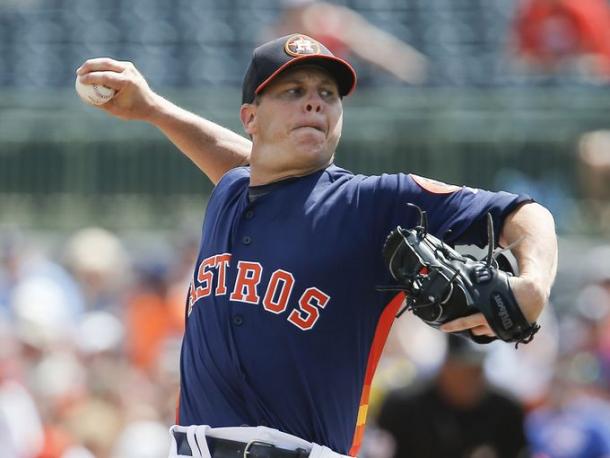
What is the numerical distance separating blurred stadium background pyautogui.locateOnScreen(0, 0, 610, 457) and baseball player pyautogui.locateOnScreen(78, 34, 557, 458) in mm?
3654

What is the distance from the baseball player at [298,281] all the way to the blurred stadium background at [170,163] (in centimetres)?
365

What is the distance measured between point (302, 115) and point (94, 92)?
85 centimetres

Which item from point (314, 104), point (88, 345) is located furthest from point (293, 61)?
point (88, 345)

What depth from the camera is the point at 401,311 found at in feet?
12.7

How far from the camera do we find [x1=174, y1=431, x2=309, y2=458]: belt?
12.8 feet

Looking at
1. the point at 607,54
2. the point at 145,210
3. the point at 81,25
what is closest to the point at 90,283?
the point at 145,210

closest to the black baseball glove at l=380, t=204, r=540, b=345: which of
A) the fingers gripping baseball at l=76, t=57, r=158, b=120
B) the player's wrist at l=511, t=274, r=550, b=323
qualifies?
the player's wrist at l=511, t=274, r=550, b=323

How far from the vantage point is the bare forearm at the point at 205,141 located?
479cm

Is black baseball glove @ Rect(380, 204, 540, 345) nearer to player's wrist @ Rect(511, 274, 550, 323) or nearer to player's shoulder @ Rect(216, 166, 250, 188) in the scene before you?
player's wrist @ Rect(511, 274, 550, 323)

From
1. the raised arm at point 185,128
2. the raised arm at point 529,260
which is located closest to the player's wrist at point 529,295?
the raised arm at point 529,260

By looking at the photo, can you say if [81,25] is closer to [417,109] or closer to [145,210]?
[145,210]

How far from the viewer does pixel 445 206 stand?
151 inches

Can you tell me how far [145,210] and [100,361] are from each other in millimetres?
2696

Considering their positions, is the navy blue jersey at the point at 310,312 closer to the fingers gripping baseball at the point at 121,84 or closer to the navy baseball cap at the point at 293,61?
the navy baseball cap at the point at 293,61
